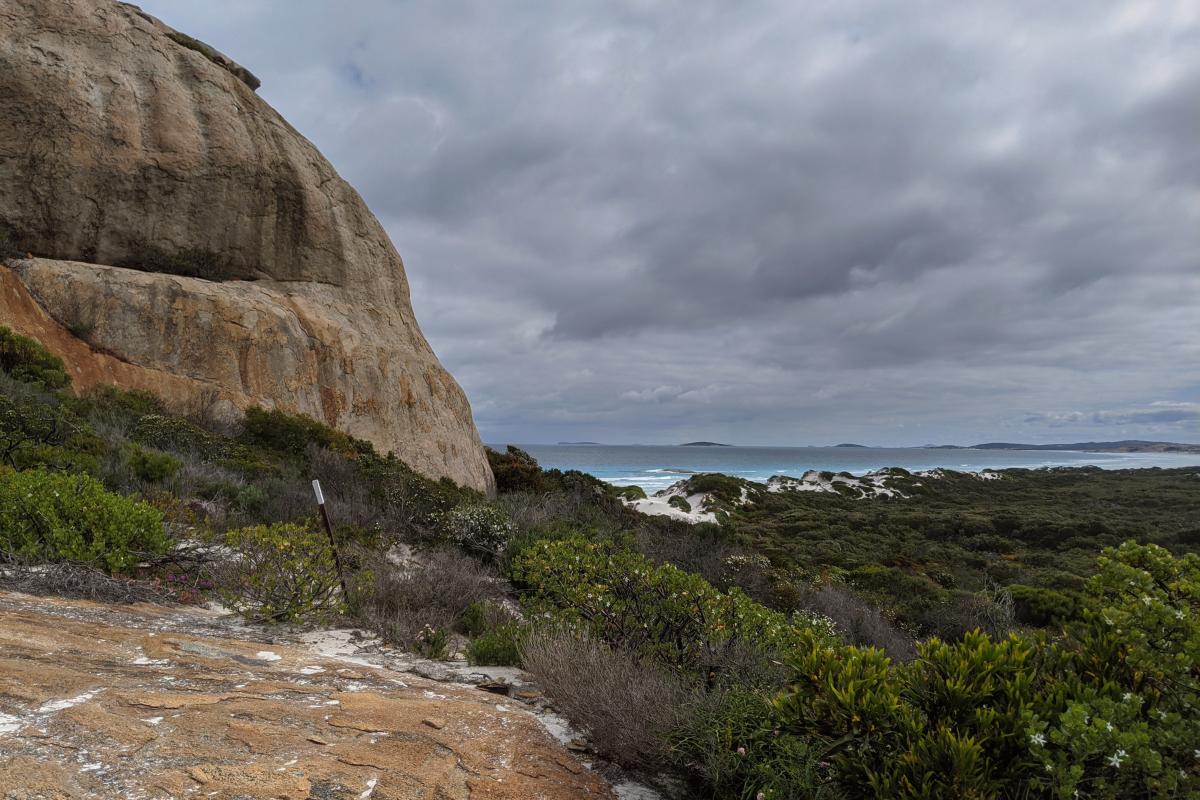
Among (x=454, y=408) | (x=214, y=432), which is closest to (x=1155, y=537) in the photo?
(x=454, y=408)

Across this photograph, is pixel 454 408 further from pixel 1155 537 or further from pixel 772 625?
pixel 1155 537

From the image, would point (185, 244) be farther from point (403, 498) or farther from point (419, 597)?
point (419, 597)

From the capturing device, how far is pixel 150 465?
346 inches

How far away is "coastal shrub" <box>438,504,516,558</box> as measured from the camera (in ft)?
32.7

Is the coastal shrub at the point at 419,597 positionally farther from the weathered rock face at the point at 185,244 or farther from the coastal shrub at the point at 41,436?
the weathered rock face at the point at 185,244

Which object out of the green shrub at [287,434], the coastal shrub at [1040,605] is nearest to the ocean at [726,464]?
the coastal shrub at [1040,605]

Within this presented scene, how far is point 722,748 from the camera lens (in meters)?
2.96

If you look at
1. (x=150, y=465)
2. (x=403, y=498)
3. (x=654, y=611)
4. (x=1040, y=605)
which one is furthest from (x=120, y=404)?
(x=1040, y=605)

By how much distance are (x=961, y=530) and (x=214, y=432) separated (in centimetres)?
3266

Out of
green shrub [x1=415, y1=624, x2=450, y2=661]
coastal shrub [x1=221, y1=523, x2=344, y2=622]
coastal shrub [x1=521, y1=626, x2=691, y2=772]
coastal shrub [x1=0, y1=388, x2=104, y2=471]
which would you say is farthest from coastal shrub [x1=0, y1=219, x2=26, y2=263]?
coastal shrub [x1=521, y1=626, x2=691, y2=772]

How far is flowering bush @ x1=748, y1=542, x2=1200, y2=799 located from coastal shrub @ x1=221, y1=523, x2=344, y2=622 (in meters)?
4.42

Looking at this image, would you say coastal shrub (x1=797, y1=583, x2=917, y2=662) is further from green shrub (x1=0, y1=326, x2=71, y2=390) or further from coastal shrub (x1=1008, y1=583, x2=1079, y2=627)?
green shrub (x1=0, y1=326, x2=71, y2=390)

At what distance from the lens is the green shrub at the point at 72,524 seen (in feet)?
16.8

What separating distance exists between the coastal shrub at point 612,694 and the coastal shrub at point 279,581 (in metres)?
2.16
